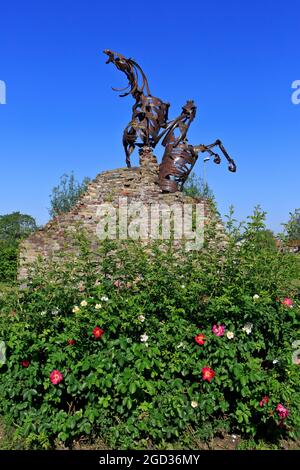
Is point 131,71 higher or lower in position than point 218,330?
higher

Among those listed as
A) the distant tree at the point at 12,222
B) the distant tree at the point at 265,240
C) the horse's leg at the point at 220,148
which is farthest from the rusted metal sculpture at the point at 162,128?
the distant tree at the point at 12,222

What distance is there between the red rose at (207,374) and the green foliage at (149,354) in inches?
2.0

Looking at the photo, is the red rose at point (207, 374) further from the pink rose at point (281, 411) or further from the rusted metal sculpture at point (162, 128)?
the rusted metal sculpture at point (162, 128)

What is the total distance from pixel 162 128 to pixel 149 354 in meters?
7.04

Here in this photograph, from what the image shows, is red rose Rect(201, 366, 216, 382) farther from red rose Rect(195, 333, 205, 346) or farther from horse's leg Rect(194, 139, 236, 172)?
horse's leg Rect(194, 139, 236, 172)

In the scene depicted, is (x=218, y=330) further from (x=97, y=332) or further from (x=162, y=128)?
(x=162, y=128)

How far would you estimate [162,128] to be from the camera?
8.64m

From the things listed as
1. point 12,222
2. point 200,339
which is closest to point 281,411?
point 200,339

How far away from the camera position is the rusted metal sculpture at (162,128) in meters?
8.39

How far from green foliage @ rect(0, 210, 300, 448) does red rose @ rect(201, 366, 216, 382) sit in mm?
52

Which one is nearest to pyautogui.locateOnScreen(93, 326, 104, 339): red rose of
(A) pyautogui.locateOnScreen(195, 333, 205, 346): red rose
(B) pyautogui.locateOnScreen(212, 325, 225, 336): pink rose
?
(A) pyautogui.locateOnScreen(195, 333, 205, 346): red rose

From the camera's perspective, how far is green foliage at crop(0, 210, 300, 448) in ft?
8.00

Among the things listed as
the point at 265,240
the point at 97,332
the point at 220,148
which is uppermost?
the point at 220,148

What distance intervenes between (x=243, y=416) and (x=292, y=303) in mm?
947
